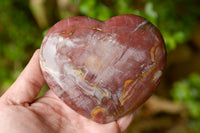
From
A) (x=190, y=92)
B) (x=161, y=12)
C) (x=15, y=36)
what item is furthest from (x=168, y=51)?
(x=15, y=36)

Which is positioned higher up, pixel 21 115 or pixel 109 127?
pixel 21 115

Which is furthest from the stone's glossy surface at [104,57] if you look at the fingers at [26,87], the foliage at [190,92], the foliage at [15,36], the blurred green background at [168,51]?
the foliage at [15,36]

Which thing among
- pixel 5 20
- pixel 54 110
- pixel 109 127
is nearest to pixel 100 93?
pixel 109 127

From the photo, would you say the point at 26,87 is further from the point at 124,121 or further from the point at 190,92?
the point at 190,92

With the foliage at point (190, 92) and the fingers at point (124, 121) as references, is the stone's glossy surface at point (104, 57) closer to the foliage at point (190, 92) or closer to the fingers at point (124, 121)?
the fingers at point (124, 121)

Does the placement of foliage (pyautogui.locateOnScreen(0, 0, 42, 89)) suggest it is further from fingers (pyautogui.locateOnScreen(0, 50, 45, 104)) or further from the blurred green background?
fingers (pyautogui.locateOnScreen(0, 50, 45, 104))

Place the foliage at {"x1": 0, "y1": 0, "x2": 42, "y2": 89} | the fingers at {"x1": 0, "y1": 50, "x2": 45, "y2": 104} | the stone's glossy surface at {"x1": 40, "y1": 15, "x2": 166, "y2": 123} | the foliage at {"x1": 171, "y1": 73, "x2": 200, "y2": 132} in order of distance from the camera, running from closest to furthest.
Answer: the stone's glossy surface at {"x1": 40, "y1": 15, "x2": 166, "y2": 123} → the fingers at {"x1": 0, "y1": 50, "x2": 45, "y2": 104} → the foliage at {"x1": 171, "y1": 73, "x2": 200, "y2": 132} → the foliage at {"x1": 0, "y1": 0, "x2": 42, "y2": 89}

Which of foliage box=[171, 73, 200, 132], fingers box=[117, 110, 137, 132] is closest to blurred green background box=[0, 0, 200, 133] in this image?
foliage box=[171, 73, 200, 132]

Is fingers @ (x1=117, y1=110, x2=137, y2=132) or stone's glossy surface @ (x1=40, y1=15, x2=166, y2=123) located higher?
stone's glossy surface @ (x1=40, y1=15, x2=166, y2=123)

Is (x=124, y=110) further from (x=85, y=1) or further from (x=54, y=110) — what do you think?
(x=85, y=1)
